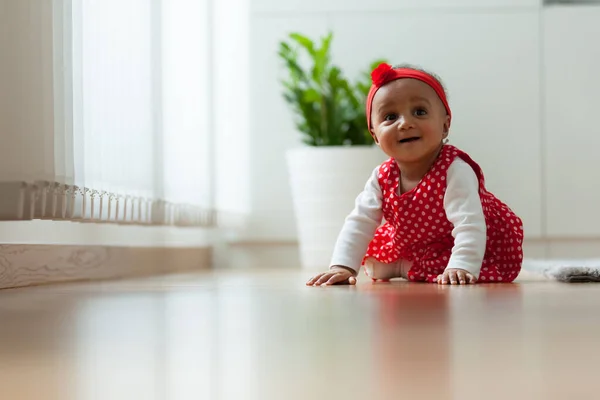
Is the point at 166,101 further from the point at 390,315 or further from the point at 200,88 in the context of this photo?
the point at 390,315

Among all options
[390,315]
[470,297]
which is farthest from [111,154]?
[390,315]

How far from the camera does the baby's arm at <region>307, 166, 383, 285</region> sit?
1.87m

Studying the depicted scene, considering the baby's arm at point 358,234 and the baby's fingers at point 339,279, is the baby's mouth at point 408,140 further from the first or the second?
the baby's fingers at point 339,279

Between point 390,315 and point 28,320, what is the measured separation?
0.42 m

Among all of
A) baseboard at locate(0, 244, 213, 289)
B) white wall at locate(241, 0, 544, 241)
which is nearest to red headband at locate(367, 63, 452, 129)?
baseboard at locate(0, 244, 213, 289)

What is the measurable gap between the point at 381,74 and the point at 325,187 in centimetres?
125

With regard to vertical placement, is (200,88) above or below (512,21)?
below

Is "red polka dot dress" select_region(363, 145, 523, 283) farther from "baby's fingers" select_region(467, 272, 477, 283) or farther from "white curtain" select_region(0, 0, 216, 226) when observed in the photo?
"white curtain" select_region(0, 0, 216, 226)

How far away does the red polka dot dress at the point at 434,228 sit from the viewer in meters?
1.86

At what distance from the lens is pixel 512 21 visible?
3.46 m

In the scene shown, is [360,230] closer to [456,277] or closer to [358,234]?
[358,234]

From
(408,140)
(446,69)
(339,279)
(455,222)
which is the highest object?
(446,69)

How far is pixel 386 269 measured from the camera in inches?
78.5

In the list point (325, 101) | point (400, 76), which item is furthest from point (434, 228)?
point (325, 101)
